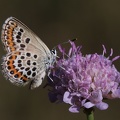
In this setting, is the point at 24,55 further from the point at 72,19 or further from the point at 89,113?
the point at 72,19

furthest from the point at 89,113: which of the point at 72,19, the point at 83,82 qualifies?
the point at 72,19

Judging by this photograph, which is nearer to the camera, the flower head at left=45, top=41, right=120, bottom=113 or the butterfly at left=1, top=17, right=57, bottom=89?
the flower head at left=45, top=41, right=120, bottom=113

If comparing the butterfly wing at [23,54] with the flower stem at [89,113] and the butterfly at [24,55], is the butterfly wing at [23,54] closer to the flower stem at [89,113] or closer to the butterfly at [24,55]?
the butterfly at [24,55]

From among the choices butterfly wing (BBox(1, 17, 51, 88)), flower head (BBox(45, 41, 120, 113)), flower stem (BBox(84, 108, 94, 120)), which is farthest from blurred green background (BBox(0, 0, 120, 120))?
flower stem (BBox(84, 108, 94, 120))

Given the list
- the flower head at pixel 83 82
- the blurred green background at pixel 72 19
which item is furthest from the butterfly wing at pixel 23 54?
the blurred green background at pixel 72 19

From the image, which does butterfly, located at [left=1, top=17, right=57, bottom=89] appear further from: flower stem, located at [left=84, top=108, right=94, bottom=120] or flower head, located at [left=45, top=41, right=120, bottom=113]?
flower stem, located at [left=84, top=108, right=94, bottom=120]

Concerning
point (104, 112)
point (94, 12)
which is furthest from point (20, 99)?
point (94, 12)

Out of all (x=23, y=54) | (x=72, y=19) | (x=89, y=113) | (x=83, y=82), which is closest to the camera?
(x=89, y=113)
